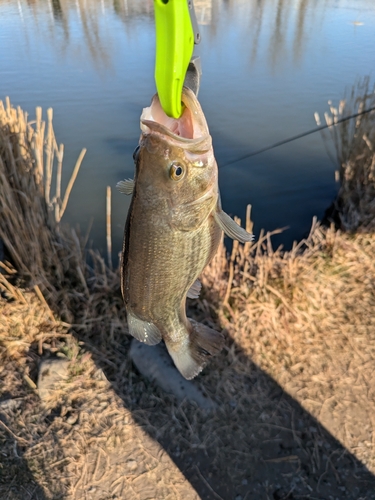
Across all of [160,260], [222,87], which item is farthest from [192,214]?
[222,87]

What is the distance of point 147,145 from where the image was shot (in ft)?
4.18

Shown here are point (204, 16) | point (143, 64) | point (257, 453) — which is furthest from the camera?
point (204, 16)

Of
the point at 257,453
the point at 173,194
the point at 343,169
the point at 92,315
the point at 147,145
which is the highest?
the point at 147,145

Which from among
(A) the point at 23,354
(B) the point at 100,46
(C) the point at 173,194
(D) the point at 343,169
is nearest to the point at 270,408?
(A) the point at 23,354

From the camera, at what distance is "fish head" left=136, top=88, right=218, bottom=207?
1.22 meters

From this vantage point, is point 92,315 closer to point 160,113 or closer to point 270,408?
point 270,408

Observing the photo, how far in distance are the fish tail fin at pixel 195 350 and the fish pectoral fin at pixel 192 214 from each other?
2.02ft

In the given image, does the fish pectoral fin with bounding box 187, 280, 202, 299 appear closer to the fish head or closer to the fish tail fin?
the fish tail fin

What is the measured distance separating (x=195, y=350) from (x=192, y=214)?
0.75 metres

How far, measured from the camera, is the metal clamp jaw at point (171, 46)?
98 cm

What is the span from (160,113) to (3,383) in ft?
10.2

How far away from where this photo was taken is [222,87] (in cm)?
920

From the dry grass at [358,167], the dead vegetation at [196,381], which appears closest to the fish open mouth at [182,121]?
the dead vegetation at [196,381]

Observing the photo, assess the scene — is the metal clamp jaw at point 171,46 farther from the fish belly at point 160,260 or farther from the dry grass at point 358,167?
the dry grass at point 358,167
